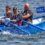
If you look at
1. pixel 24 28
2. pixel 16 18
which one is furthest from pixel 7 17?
pixel 24 28

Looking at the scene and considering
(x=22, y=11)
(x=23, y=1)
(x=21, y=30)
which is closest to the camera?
(x=21, y=30)

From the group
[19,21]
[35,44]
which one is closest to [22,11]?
[19,21]

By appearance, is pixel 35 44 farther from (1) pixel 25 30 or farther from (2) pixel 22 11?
(2) pixel 22 11

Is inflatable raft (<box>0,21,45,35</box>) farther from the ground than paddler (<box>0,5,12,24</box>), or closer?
closer

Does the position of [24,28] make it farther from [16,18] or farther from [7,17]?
[7,17]

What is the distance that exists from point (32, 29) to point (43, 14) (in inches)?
23.4

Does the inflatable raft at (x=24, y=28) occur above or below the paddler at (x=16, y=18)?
below

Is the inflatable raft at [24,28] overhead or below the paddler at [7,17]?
below

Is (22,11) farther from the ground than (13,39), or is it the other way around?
(22,11)

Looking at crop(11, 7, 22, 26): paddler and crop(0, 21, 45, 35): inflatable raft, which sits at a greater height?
crop(11, 7, 22, 26): paddler

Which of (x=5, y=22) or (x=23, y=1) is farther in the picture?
(x=23, y=1)

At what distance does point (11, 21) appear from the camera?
3.80 meters

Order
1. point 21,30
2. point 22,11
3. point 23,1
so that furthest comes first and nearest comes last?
1. point 23,1
2. point 22,11
3. point 21,30

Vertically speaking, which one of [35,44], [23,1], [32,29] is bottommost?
[35,44]
